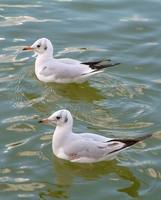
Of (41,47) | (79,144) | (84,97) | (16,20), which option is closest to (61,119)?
(79,144)

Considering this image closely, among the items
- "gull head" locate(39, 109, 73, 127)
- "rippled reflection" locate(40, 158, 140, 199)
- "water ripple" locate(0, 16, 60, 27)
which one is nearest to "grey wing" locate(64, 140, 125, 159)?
"rippled reflection" locate(40, 158, 140, 199)

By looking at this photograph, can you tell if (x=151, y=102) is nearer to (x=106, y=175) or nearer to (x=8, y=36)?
(x=106, y=175)

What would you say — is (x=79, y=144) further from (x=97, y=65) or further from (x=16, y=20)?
(x=16, y=20)

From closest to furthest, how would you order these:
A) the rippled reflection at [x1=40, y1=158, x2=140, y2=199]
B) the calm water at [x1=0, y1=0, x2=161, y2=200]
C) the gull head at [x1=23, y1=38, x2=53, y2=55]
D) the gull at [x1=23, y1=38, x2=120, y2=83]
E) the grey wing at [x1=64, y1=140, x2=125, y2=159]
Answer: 1. the rippled reflection at [x1=40, y1=158, x2=140, y2=199]
2. the calm water at [x1=0, y1=0, x2=161, y2=200]
3. the grey wing at [x1=64, y1=140, x2=125, y2=159]
4. the gull at [x1=23, y1=38, x2=120, y2=83]
5. the gull head at [x1=23, y1=38, x2=53, y2=55]

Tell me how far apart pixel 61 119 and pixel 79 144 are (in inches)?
16.4

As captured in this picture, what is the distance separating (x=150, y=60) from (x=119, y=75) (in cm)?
84

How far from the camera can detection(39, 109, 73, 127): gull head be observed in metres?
10.2

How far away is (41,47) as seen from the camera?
41.8 feet

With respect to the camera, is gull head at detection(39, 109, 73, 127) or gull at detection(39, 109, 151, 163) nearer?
gull at detection(39, 109, 151, 163)

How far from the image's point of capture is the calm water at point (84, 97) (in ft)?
31.9

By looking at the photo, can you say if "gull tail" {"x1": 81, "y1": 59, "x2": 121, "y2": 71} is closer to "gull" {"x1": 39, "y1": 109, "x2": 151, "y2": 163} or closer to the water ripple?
"gull" {"x1": 39, "y1": 109, "x2": 151, "y2": 163}

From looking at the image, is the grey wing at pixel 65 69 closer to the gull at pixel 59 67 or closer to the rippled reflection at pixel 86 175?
the gull at pixel 59 67

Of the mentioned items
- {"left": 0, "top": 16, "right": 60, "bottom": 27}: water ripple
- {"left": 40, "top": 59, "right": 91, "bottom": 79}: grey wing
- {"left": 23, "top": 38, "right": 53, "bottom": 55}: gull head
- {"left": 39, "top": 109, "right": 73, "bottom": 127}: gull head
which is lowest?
{"left": 39, "top": 109, "right": 73, "bottom": 127}: gull head

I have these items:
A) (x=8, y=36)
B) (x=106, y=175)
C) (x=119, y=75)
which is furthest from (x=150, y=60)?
(x=106, y=175)
